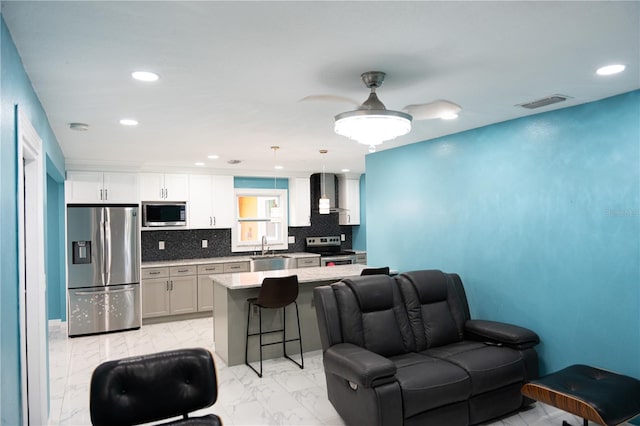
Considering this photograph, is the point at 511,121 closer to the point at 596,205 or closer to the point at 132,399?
the point at 596,205

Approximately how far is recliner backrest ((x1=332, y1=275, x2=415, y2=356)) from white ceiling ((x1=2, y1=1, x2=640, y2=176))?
1462 mm

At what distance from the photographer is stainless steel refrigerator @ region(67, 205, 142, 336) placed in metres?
5.78

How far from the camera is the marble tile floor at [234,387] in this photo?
3318 mm

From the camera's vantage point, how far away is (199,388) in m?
2.09

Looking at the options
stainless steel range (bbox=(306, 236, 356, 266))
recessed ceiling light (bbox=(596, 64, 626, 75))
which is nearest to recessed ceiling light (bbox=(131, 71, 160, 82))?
recessed ceiling light (bbox=(596, 64, 626, 75))

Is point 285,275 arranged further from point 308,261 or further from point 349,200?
point 349,200

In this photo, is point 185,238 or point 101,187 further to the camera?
point 185,238

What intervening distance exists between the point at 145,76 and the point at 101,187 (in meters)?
4.07

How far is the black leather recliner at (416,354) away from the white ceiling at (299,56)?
1.54 meters

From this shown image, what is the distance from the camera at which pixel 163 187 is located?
→ 21.9 ft

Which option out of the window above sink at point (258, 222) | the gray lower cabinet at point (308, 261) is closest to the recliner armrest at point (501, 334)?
the gray lower cabinet at point (308, 261)

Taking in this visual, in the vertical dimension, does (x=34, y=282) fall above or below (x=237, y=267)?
above

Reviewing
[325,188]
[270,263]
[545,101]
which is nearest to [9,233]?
[545,101]

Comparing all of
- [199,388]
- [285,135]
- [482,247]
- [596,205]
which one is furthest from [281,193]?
[199,388]
